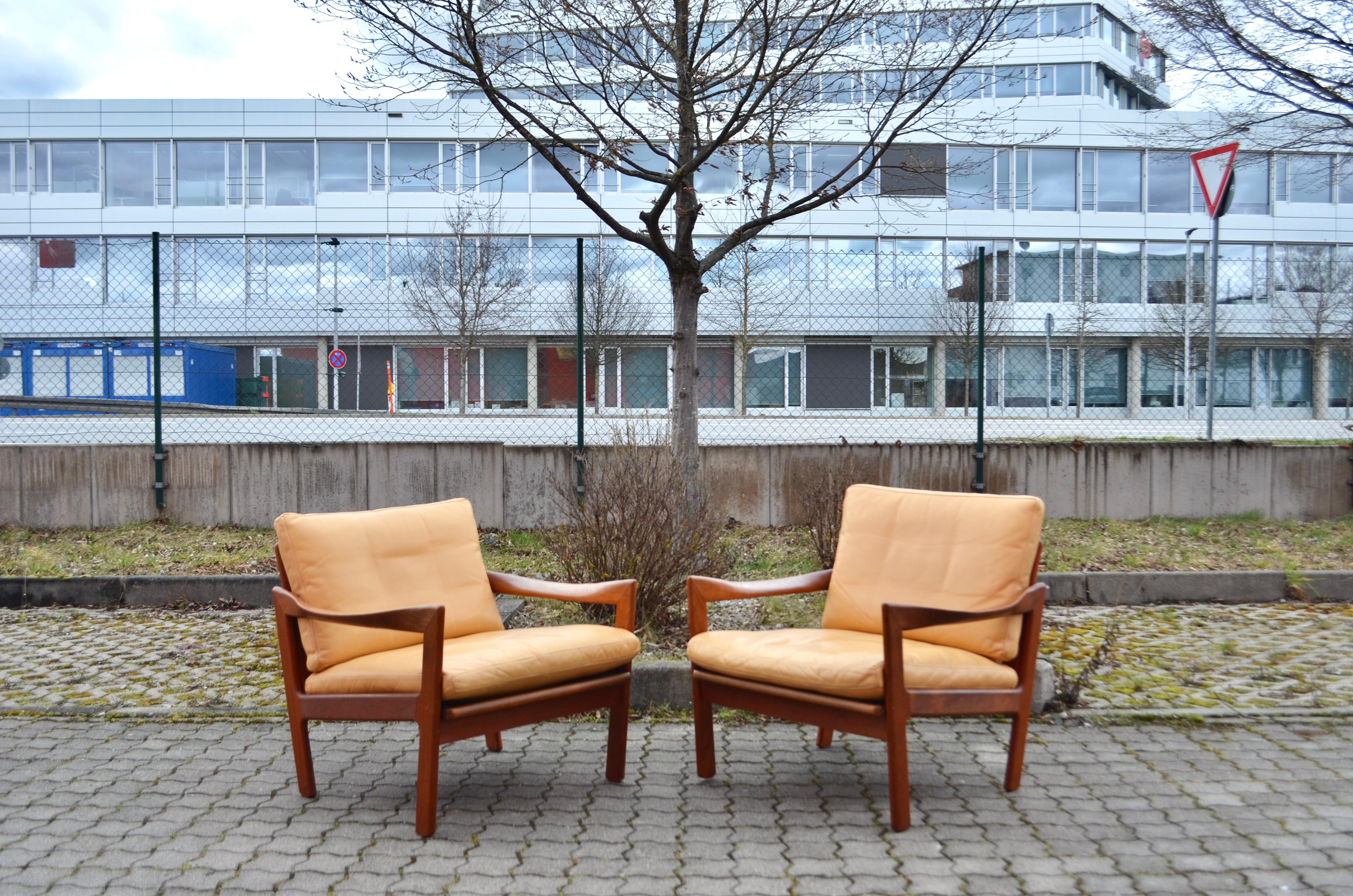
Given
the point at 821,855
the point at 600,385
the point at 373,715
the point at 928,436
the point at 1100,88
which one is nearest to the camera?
the point at 821,855

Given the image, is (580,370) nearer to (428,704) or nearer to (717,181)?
(428,704)

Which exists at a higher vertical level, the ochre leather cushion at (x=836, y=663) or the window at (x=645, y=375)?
the window at (x=645, y=375)

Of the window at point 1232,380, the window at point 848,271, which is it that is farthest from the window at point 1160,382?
the window at point 848,271

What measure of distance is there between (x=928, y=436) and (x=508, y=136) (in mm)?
4533

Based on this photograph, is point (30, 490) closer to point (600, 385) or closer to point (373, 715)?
point (600, 385)

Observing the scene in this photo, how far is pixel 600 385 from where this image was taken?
8.38m

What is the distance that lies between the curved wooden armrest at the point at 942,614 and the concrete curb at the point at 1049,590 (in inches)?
136

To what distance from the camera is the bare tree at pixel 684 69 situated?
5.95 m

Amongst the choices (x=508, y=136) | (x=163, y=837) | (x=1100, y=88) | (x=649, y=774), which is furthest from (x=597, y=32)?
(x=1100, y=88)

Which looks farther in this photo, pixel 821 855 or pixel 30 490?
pixel 30 490

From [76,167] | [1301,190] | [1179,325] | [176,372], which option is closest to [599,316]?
[176,372]

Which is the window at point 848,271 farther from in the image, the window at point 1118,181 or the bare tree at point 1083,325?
the window at point 1118,181

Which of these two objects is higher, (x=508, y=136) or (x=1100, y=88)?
(x=1100, y=88)

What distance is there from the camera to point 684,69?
6.35 metres
